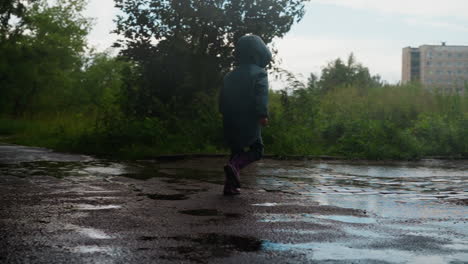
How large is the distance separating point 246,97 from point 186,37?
8508mm

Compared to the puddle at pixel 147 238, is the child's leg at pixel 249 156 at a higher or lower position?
higher

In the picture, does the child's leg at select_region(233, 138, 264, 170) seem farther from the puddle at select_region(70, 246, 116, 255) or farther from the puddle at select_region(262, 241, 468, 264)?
the puddle at select_region(70, 246, 116, 255)

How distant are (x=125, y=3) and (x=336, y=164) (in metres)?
7.11

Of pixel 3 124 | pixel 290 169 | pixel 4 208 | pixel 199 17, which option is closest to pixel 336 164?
pixel 290 169

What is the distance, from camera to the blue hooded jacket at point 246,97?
753 centimetres

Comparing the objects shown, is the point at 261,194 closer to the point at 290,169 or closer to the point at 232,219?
the point at 232,219

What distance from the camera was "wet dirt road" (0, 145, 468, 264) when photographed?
4.21 metres

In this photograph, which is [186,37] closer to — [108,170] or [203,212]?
[108,170]

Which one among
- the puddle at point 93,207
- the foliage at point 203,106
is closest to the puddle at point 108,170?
Result: the foliage at point 203,106

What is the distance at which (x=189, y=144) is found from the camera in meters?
15.2

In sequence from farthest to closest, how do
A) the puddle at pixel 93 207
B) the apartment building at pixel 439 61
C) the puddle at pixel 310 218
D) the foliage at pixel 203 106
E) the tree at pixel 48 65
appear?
the apartment building at pixel 439 61 < the tree at pixel 48 65 < the foliage at pixel 203 106 < the puddle at pixel 93 207 < the puddle at pixel 310 218

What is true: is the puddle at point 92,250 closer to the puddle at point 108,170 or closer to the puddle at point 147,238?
the puddle at point 147,238

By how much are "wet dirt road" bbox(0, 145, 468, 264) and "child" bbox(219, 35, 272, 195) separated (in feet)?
1.57

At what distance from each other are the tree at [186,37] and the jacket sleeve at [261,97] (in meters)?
8.13
